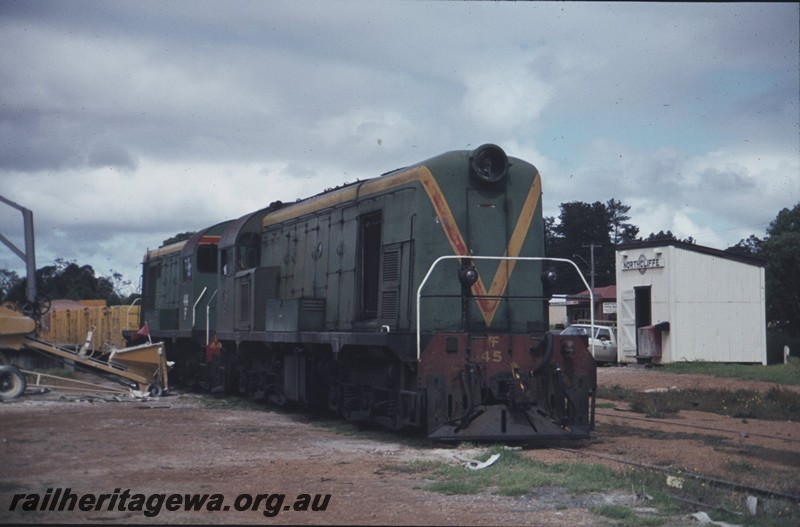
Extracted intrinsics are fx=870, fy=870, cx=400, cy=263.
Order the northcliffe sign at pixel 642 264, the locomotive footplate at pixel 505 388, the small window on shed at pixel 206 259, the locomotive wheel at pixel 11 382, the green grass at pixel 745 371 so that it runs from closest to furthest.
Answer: the locomotive footplate at pixel 505 388
the locomotive wheel at pixel 11 382
the small window on shed at pixel 206 259
the green grass at pixel 745 371
the northcliffe sign at pixel 642 264

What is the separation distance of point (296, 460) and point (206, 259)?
1192 cm

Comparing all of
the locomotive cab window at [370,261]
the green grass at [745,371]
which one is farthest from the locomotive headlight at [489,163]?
the green grass at [745,371]

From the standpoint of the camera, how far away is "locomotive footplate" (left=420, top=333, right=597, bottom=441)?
1086cm

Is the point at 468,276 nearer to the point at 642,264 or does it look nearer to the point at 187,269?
the point at 187,269

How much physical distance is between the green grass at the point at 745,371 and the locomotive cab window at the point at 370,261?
599 inches

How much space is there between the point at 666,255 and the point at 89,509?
1060 inches

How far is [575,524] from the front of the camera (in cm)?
693

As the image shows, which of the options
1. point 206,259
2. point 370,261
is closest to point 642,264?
point 206,259

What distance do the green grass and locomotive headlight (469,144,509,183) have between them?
15.2 metres

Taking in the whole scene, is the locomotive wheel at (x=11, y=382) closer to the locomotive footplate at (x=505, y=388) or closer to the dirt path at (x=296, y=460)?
the dirt path at (x=296, y=460)

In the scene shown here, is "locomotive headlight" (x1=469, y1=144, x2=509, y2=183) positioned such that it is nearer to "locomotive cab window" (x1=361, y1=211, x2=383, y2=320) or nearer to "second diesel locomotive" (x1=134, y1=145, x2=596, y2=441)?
"second diesel locomotive" (x1=134, y1=145, x2=596, y2=441)

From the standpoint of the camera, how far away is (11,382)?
673 inches

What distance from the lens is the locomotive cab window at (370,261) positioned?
43.2 ft

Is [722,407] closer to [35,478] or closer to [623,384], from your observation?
[623,384]
